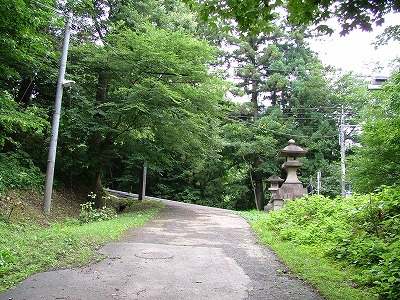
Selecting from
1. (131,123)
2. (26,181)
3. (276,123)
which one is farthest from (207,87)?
(276,123)

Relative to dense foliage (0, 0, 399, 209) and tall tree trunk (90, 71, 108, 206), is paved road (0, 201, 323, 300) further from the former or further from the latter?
tall tree trunk (90, 71, 108, 206)

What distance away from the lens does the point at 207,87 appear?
1418 centimetres

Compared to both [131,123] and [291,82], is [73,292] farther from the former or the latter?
[291,82]

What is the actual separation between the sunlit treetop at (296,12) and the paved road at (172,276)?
3.36 metres

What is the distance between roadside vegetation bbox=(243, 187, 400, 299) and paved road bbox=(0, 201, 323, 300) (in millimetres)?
350

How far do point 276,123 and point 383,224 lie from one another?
18927 mm

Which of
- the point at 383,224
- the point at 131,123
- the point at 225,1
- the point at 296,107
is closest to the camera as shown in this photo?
the point at 225,1

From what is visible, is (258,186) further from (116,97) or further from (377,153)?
(116,97)

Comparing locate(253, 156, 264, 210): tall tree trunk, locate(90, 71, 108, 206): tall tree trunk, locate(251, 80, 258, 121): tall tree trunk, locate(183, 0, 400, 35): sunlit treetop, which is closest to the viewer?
locate(183, 0, 400, 35): sunlit treetop

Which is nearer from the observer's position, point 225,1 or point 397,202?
point 225,1

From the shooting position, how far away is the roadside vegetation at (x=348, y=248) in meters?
4.39

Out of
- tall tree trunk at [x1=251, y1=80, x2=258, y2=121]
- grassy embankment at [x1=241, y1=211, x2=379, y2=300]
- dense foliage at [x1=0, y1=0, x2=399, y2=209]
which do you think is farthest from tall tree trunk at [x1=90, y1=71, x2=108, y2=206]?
tall tree trunk at [x1=251, y1=80, x2=258, y2=121]

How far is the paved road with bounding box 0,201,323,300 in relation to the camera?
4289mm

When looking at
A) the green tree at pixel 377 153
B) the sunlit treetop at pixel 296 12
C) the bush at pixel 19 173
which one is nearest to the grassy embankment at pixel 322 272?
the sunlit treetop at pixel 296 12
